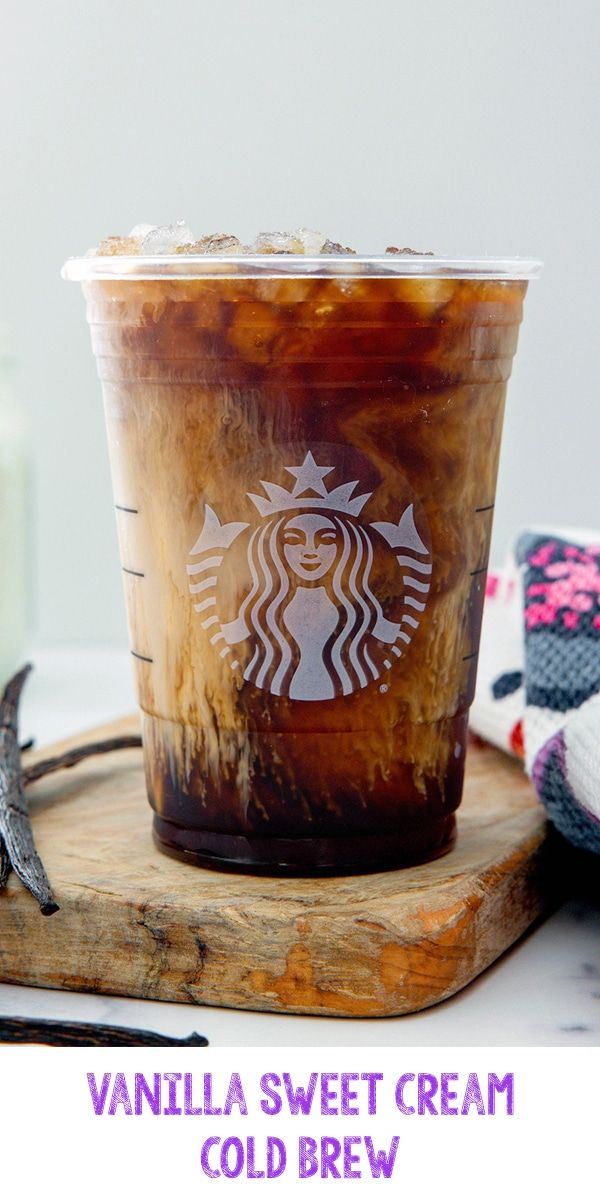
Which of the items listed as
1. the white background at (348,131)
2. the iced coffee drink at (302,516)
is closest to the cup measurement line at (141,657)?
the iced coffee drink at (302,516)

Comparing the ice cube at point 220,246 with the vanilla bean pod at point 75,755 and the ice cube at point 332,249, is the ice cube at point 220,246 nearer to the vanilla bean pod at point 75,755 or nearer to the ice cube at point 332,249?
the ice cube at point 332,249

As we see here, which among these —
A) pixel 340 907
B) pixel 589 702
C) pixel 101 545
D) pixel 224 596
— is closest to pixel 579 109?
pixel 101 545

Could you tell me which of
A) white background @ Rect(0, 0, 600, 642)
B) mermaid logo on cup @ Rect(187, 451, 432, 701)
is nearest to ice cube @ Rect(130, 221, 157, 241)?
mermaid logo on cup @ Rect(187, 451, 432, 701)

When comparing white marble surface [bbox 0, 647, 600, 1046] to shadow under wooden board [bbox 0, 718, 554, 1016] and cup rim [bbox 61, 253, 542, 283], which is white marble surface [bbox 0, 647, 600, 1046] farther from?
cup rim [bbox 61, 253, 542, 283]

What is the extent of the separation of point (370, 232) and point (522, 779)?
28.3 inches

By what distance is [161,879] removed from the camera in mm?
771

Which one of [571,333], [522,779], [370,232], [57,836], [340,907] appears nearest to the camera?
[340,907]

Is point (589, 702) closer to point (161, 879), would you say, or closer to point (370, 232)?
point (161, 879)

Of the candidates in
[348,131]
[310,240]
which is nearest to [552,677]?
[310,240]

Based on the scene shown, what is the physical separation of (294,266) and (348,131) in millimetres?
868

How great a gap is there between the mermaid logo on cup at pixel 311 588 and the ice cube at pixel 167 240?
0.44ft

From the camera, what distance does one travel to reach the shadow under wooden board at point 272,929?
70 centimetres

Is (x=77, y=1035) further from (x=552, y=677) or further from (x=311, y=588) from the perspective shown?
(x=552, y=677)

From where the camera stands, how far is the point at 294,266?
27.5 inches
